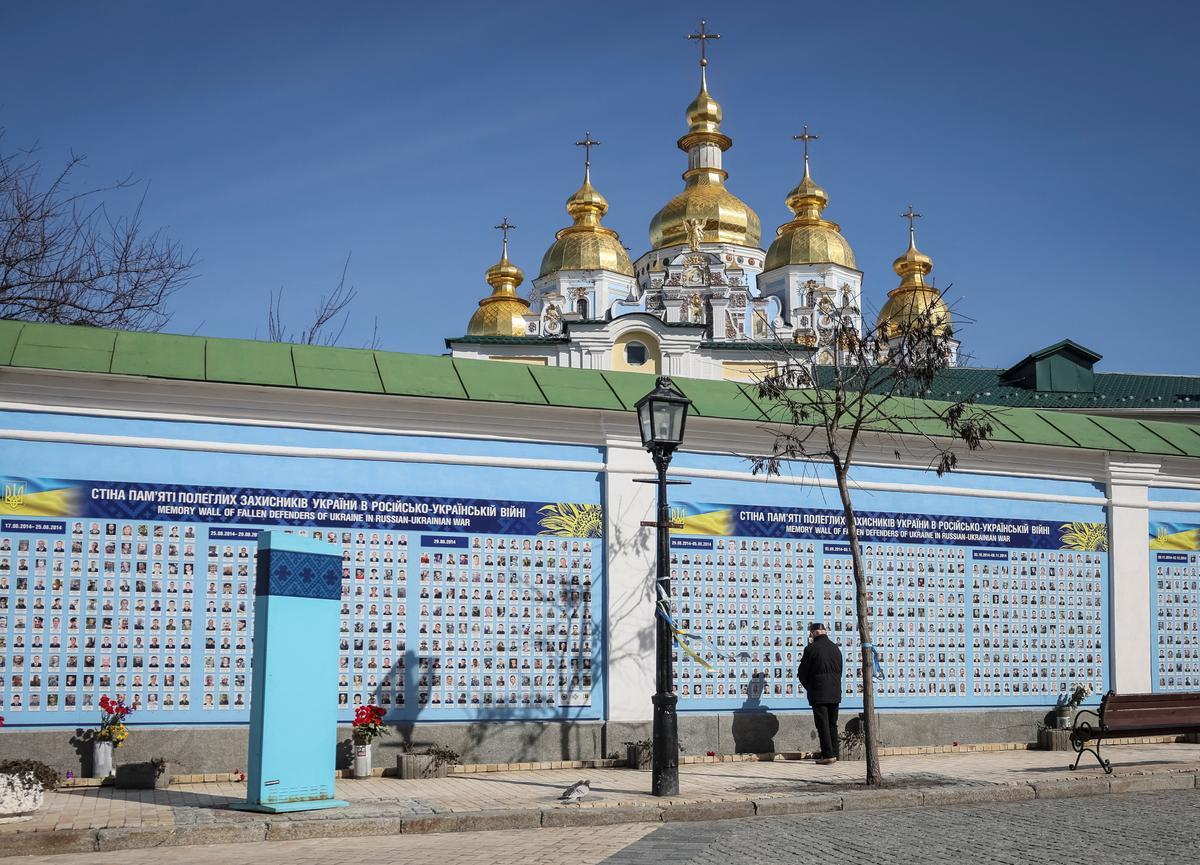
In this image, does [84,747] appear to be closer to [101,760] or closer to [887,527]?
[101,760]

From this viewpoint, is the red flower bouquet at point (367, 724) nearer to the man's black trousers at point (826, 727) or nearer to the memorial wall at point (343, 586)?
the memorial wall at point (343, 586)

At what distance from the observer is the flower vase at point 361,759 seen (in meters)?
12.4

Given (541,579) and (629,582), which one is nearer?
(541,579)

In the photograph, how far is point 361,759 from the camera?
490 inches

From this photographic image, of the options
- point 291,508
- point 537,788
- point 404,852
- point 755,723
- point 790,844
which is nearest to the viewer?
point 404,852

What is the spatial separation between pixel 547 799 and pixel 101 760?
4.07m

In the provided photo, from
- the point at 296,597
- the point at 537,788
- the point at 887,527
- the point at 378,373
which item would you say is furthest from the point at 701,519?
the point at 296,597

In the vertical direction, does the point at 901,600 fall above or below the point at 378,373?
below

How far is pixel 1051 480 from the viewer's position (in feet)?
54.2

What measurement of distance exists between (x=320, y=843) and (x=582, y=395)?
626 centimetres

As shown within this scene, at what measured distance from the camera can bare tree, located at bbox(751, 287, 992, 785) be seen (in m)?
12.5

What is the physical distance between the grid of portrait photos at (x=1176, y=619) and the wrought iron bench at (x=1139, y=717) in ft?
10.6

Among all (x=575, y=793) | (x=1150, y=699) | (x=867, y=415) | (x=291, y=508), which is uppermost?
(x=867, y=415)

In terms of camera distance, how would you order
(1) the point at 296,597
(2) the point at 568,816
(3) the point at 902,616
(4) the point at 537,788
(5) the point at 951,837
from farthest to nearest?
(3) the point at 902,616 → (4) the point at 537,788 → (1) the point at 296,597 → (2) the point at 568,816 → (5) the point at 951,837
